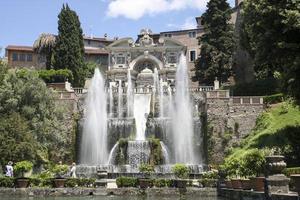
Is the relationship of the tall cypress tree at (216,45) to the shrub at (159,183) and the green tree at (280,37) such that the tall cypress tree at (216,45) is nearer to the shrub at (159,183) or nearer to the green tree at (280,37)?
the green tree at (280,37)

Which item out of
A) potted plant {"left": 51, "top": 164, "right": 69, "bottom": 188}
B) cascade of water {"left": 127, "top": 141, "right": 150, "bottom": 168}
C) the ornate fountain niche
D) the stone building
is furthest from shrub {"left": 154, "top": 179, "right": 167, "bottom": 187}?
the stone building

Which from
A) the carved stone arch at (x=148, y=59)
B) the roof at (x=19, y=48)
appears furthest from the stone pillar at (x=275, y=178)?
the roof at (x=19, y=48)

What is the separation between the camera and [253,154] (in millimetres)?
25578

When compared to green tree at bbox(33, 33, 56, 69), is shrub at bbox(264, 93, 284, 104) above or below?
below

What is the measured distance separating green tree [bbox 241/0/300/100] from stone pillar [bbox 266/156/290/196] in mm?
7655

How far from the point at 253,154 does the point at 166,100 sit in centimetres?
2215

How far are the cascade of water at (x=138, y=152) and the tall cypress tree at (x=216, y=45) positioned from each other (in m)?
17.1

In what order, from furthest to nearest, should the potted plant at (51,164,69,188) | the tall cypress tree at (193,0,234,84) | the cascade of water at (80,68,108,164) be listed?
the tall cypress tree at (193,0,234,84) < the cascade of water at (80,68,108,164) < the potted plant at (51,164,69,188)

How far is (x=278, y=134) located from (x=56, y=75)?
2859 cm

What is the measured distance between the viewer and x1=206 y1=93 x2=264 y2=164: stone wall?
1646 inches

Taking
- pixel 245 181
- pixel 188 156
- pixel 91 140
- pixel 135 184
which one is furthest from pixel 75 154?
pixel 245 181

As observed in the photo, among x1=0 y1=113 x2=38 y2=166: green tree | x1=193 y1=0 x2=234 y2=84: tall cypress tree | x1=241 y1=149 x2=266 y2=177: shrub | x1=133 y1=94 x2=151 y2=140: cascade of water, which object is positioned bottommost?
x1=241 y1=149 x2=266 y2=177: shrub

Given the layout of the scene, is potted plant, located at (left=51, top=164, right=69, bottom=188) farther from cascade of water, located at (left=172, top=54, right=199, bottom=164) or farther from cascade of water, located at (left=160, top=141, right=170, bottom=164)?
cascade of water, located at (left=172, top=54, right=199, bottom=164)

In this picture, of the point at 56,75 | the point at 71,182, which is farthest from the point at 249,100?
the point at 56,75
